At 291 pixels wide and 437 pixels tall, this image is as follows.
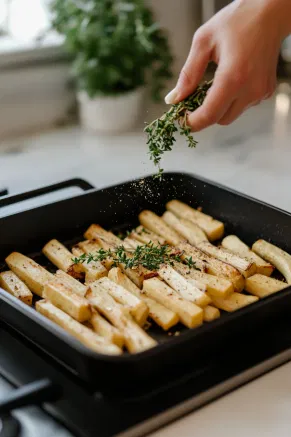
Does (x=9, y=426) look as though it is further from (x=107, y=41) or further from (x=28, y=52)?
(x=28, y=52)

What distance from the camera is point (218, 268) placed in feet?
4.59

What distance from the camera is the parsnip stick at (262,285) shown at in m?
1.34

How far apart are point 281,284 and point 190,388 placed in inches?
13.9

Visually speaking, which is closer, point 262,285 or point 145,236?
point 262,285

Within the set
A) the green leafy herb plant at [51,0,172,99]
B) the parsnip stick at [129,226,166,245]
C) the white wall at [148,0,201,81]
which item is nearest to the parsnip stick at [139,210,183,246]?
the parsnip stick at [129,226,166,245]

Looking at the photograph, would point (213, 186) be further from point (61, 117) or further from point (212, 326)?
point (61, 117)

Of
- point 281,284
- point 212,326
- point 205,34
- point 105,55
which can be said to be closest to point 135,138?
point 105,55

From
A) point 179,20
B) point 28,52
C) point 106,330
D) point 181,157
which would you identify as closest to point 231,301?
point 106,330

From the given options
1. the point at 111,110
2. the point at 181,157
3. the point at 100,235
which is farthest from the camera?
the point at 111,110

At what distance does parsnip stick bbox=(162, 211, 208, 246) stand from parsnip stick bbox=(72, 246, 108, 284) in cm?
25

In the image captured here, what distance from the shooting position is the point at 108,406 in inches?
40.7

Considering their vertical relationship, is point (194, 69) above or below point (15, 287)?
above

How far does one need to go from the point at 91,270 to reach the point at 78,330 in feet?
0.95

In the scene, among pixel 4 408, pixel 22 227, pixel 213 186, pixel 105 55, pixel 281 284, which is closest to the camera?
pixel 4 408
